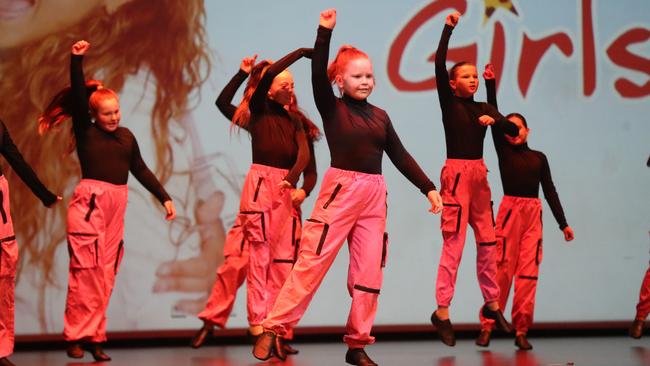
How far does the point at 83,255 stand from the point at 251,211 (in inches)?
36.4

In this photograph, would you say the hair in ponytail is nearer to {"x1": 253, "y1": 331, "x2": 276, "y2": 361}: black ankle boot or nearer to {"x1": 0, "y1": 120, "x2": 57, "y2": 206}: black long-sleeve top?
{"x1": 253, "y1": 331, "x2": 276, "y2": 361}: black ankle boot

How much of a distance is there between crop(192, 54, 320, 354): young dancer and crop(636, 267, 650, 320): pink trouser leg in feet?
7.54

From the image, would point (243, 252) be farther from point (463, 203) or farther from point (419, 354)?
point (463, 203)

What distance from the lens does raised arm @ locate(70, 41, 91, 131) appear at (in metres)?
4.95

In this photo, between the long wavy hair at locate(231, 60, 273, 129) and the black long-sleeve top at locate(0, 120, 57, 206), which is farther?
the long wavy hair at locate(231, 60, 273, 129)

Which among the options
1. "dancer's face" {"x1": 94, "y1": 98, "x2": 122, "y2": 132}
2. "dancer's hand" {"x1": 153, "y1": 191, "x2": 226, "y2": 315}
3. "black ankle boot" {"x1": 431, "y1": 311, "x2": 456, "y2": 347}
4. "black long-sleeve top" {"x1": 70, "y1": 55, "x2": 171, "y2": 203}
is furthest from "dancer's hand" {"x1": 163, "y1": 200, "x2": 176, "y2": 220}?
"black ankle boot" {"x1": 431, "y1": 311, "x2": 456, "y2": 347}

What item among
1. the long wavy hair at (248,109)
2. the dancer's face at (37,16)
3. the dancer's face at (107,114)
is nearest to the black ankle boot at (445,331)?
the long wavy hair at (248,109)

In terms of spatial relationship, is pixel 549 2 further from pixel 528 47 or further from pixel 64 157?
pixel 64 157

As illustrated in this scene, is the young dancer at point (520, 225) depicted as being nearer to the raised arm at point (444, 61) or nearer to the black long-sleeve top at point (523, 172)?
the black long-sleeve top at point (523, 172)

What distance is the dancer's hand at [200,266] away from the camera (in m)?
6.35

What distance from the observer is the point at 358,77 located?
4.32 meters

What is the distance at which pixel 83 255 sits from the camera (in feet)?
16.6

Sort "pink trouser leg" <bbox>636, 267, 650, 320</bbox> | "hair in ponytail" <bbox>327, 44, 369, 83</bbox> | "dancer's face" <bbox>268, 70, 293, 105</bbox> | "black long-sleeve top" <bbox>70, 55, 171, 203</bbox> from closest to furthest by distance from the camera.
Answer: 1. "hair in ponytail" <bbox>327, 44, 369, 83</bbox>
2. "black long-sleeve top" <bbox>70, 55, 171, 203</bbox>
3. "dancer's face" <bbox>268, 70, 293, 105</bbox>
4. "pink trouser leg" <bbox>636, 267, 650, 320</bbox>

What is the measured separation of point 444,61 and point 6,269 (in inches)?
99.1
